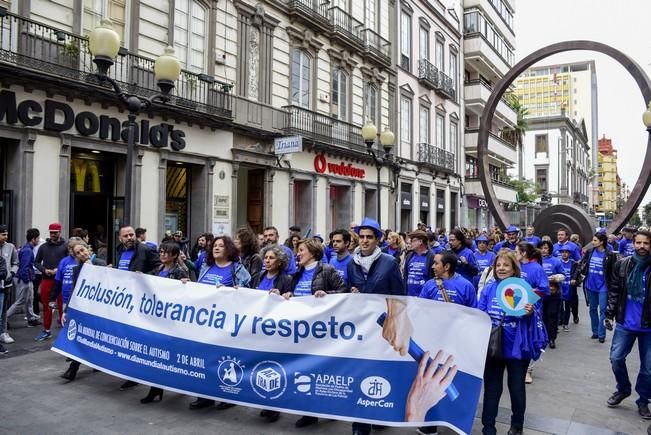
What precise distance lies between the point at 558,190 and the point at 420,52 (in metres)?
48.9

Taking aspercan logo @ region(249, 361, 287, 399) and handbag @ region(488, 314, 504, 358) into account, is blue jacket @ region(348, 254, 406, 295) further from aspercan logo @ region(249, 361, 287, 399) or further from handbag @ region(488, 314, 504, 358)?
aspercan logo @ region(249, 361, 287, 399)

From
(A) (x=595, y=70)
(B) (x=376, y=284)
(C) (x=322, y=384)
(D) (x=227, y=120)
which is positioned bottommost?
(C) (x=322, y=384)

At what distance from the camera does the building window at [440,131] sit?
3103cm

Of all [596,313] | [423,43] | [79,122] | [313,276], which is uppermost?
[423,43]

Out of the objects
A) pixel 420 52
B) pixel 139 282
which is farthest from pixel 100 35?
pixel 420 52

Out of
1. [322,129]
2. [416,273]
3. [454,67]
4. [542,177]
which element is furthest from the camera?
[542,177]

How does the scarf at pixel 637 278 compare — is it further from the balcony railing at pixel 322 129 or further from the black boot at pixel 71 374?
the balcony railing at pixel 322 129

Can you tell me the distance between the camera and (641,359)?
18.0ft

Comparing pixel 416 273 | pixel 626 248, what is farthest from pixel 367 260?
pixel 626 248

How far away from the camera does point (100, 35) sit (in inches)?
311

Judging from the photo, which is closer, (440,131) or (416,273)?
(416,273)

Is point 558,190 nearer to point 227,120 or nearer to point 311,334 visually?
point 227,120

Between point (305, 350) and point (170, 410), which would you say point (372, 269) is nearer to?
point (305, 350)

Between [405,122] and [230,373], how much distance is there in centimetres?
2376
